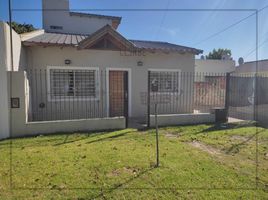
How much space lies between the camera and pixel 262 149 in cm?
597

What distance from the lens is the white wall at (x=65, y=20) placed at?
15227mm

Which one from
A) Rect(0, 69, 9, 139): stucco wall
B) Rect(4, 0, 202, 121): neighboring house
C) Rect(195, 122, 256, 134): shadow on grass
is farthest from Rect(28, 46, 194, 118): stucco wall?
Rect(0, 69, 9, 139): stucco wall

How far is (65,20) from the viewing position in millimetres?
15398

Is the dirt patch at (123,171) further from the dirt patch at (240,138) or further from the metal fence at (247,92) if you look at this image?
the metal fence at (247,92)

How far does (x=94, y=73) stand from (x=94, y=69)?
0.67 ft

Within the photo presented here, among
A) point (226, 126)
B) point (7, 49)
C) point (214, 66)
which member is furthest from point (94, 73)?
point (214, 66)

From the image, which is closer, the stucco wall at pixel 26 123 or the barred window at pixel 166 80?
the stucco wall at pixel 26 123

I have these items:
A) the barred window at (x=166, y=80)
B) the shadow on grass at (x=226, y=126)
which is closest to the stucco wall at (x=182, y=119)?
the shadow on grass at (x=226, y=126)

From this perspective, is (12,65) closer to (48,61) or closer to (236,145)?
(48,61)

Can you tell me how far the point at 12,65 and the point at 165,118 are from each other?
624 cm

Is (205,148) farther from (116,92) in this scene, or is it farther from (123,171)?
(116,92)

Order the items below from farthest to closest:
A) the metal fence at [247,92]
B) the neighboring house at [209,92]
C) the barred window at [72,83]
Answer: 1. the metal fence at [247,92]
2. the neighboring house at [209,92]
3. the barred window at [72,83]

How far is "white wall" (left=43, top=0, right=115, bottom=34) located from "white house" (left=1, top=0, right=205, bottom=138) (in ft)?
14.8

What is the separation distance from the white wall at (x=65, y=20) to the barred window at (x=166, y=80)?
24.0 feet
